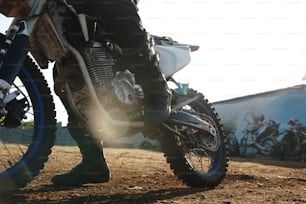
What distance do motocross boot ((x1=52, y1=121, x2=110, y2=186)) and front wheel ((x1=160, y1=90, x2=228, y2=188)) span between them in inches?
22.7

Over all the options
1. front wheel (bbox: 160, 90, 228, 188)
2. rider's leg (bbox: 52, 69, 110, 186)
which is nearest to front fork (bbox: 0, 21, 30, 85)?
rider's leg (bbox: 52, 69, 110, 186)

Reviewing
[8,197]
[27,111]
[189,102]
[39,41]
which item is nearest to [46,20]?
[39,41]

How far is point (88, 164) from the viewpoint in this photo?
3.75 meters

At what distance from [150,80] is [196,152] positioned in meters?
1.03

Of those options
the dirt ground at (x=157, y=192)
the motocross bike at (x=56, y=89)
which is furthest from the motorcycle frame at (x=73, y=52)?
the dirt ground at (x=157, y=192)

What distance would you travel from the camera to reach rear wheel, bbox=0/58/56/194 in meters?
2.67

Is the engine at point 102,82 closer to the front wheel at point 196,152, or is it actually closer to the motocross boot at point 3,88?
the motocross boot at point 3,88

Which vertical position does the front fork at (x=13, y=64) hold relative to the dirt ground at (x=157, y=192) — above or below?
above

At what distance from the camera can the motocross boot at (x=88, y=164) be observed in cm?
360

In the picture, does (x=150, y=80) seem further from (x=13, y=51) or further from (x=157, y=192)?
(x=13, y=51)

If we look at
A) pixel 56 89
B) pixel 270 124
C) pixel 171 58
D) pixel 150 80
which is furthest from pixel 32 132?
pixel 270 124

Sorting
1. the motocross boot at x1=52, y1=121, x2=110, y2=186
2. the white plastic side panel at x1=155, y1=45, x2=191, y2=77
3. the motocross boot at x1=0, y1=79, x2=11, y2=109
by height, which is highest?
the white plastic side panel at x1=155, y1=45, x2=191, y2=77

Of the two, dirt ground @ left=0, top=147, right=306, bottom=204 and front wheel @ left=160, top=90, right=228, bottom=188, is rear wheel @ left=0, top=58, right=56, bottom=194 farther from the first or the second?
front wheel @ left=160, top=90, right=228, bottom=188

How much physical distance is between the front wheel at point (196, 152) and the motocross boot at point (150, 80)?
362 mm
